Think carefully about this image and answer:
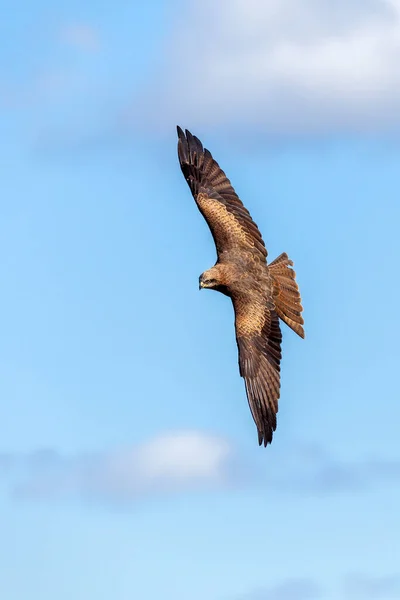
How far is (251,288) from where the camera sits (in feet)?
102

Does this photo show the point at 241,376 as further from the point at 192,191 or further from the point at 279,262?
the point at 192,191

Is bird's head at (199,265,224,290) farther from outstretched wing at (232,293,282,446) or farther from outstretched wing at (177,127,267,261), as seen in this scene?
outstretched wing at (177,127,267,261)

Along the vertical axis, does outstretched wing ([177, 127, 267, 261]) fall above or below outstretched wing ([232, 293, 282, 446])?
above

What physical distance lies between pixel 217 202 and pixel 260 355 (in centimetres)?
420

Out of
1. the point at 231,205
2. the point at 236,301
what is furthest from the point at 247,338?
Answer: the point at 231,205

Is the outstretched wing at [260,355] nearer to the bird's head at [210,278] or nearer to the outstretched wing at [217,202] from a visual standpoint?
the bird's head at [210,278]

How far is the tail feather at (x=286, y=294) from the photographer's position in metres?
31.2

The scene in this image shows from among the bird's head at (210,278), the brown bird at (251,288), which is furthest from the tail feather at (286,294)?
the bird's head at (210,278)

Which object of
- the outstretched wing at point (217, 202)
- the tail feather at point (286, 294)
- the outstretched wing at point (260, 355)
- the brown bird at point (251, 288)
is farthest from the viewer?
the outstretched wing at point (217, 202)

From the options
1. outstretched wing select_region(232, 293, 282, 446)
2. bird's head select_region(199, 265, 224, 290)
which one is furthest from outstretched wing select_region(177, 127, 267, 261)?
outstretched wing select_region(232, 293, 282, 446)

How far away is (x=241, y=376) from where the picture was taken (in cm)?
3000

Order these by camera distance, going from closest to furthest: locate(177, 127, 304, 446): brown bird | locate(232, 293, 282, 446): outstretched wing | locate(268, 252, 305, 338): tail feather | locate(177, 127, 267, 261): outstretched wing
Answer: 1. locate(232, 293, 282, 446): outstretched wing
2. locate(177, 127, 304, 446): brown bird
3. locate(268, 252, 305, 338): tail feather
4. locate(177, 127, 267, 261): outstretched wing

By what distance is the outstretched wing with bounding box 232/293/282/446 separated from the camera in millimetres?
29562

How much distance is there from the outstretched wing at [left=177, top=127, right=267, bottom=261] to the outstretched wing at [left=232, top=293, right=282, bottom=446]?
1270 millimetres
